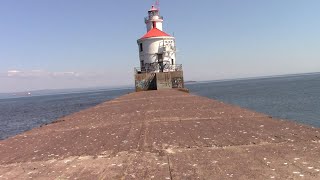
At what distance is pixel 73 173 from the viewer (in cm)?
754

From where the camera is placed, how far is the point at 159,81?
153 ft

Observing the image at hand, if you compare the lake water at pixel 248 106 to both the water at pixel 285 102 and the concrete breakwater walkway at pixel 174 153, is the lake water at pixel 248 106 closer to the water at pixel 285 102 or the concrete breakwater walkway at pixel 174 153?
the water at pixel 285 102

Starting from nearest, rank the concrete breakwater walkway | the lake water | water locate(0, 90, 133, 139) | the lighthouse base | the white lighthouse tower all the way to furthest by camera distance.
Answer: the concrete breakwater walkway < the lake water < water locate(0, 90, 133, 139) < the lighthouse base < the white lighthouse tower

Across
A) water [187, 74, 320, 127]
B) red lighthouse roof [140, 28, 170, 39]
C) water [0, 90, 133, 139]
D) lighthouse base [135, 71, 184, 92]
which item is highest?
red lighthouse roof [140, 28, 170, 39]

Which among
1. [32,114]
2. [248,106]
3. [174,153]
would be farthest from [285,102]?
[174,153]

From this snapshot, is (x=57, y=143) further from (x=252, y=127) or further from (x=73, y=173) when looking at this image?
(x=252, y=127)

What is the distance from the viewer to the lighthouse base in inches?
1850

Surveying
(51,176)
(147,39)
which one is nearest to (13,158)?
(51,176)

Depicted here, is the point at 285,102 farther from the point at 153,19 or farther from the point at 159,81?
the point at 153,19

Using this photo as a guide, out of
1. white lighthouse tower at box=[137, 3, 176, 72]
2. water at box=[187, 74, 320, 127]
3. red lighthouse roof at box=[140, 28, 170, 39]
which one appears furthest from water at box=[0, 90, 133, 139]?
water at box=[187, 74, 320, 127]

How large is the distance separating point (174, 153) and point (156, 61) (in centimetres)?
4274

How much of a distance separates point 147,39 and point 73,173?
→ 4399cm

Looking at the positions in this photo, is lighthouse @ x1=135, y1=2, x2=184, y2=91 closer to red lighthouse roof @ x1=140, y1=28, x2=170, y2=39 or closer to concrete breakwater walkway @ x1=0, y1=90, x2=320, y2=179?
red lighthouse roof @ x1=140, y1=28, x2=170, y2=39

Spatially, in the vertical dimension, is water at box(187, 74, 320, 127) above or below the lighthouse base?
below
